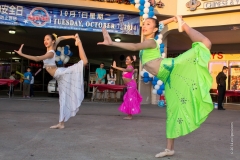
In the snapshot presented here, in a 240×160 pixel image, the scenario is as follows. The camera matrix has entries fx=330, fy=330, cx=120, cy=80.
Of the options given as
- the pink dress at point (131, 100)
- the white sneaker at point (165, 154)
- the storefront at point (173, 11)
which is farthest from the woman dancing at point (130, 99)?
the storefront at point (173, 11)

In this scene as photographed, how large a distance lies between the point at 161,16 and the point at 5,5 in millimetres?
6540

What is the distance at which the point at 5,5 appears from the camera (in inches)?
529

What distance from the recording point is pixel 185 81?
443 centimetres

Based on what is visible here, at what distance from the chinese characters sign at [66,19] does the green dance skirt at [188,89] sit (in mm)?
9229

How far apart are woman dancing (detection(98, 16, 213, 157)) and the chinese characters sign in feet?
30.1

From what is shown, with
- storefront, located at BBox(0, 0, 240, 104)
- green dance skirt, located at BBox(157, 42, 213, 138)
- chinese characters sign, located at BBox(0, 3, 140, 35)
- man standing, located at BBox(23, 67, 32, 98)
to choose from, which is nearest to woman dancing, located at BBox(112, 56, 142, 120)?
green dance skirt, located at BBox(157, 42, 213, 138)

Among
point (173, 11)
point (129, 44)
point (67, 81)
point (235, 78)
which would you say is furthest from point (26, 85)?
point (129, 44)

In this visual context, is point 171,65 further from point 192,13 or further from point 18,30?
point 18,30

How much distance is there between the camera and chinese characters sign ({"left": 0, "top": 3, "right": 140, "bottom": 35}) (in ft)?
44.2

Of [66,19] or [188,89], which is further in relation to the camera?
[66,19]

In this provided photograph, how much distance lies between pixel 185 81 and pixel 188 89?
0.39 ft

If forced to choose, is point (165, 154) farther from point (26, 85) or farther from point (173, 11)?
point (26, 85)

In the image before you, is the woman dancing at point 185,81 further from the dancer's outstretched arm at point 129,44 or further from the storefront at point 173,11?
the storefront at point 173,11

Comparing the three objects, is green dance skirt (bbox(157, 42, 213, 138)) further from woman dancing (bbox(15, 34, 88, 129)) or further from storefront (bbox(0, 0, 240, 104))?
storefront (bbox(0, 0, 240, 104))
